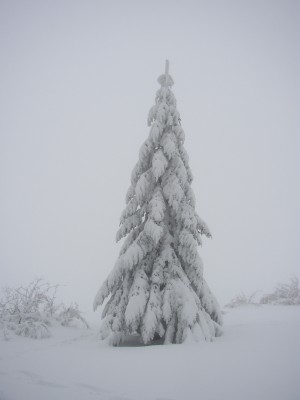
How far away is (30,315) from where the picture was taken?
44.3ft

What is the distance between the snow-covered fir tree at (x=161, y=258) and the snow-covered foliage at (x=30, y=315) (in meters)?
3.16

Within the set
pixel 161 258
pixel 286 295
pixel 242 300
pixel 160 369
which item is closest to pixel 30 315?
pixel 161 258

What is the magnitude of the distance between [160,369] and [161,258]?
4.26 m

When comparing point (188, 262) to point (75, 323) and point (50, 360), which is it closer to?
point (50, 360)

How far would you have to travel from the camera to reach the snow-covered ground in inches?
237

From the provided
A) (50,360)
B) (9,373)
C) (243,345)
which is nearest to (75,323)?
(50,360)

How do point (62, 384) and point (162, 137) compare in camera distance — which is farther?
point (162, 137)

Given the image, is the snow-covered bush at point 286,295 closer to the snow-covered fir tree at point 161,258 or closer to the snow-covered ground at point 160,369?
the snow-covered ground at point 160,369

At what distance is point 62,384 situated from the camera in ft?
21.8

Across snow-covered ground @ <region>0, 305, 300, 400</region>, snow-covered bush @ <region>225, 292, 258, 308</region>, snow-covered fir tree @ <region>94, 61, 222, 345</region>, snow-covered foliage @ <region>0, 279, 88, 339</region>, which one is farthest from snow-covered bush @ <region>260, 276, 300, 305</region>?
snow-covered foliage @ <region>0, 279, 88, 339</region>

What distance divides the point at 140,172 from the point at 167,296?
15.8ft

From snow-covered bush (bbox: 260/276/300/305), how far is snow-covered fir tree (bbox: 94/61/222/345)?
27.9 feet

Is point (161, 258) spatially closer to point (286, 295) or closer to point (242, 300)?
point (286, 295)

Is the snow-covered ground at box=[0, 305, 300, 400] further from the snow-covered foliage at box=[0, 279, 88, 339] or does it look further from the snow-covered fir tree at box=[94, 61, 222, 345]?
the snow-covered foliage at box=[0, 279, 88, 339]
